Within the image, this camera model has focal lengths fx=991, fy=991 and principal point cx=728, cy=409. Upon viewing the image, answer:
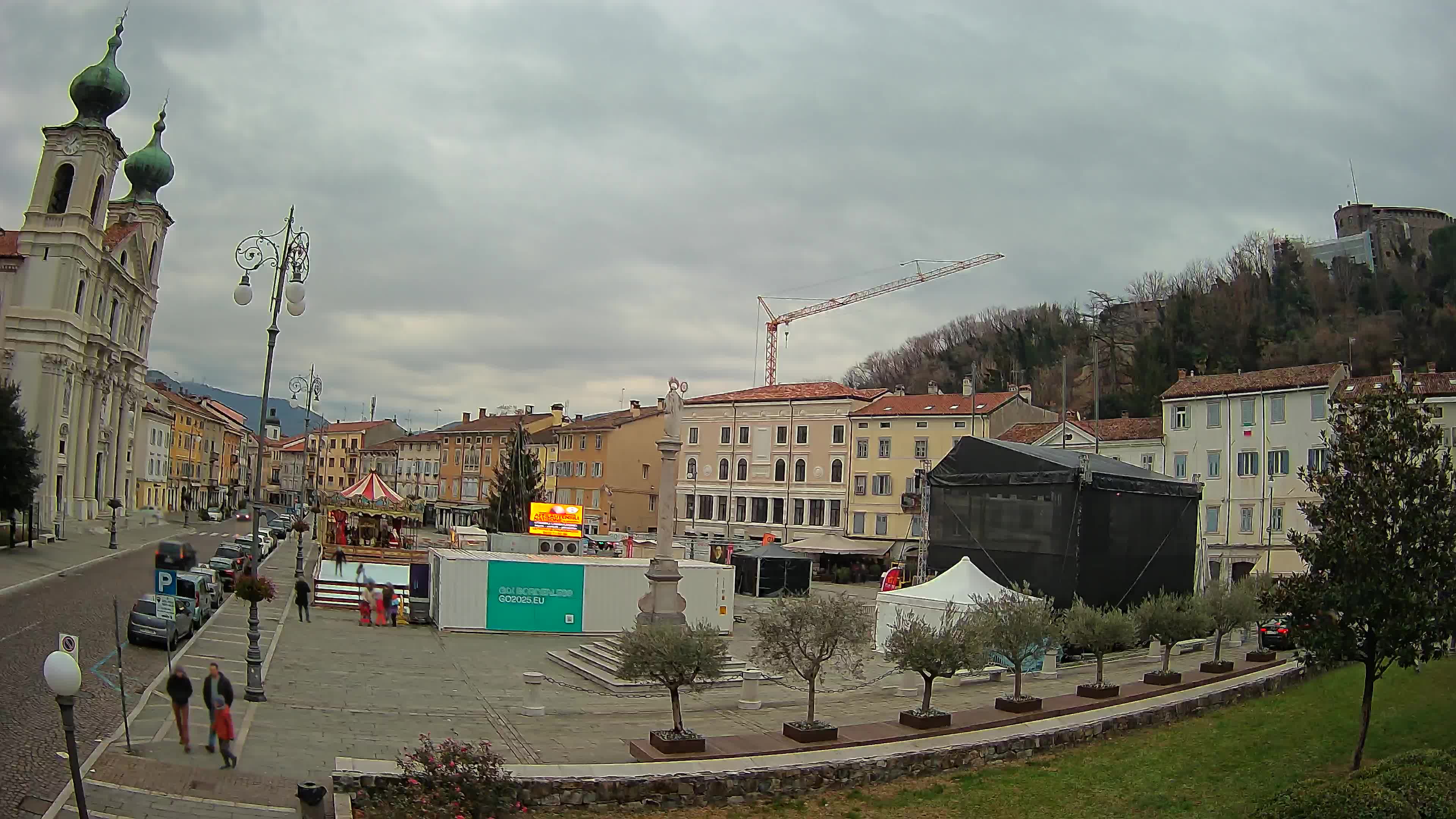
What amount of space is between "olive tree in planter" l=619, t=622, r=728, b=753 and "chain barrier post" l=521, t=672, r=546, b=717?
3779 mm

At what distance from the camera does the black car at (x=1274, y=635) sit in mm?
29219

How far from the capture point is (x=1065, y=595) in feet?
103

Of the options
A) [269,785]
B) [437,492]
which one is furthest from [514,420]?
[269,785]

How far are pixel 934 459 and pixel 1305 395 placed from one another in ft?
65.7

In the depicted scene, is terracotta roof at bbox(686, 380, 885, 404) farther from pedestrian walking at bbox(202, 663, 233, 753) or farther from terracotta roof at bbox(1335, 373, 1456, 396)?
pedestrian walking at bbox(202, 663, 233, 753)

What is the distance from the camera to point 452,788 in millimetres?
11398

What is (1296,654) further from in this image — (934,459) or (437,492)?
(437,492)

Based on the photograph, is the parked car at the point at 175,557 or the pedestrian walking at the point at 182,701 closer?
the pedestrian walking at the point at 182,701

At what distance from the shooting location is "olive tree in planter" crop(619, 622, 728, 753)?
15867 millimetres

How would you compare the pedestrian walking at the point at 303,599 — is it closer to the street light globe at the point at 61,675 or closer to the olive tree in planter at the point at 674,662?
the olive tree in planter at the point at 674,662

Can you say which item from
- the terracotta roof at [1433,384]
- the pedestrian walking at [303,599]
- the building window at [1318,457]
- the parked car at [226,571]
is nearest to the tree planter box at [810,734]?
the pedestrian walking at [303,599]

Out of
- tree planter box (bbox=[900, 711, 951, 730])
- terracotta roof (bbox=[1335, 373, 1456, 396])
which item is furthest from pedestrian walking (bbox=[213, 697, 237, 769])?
terracotta roof (bbox=[1335, 373, 1456, 396])

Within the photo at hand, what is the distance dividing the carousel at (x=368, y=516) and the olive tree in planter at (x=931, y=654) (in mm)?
33569

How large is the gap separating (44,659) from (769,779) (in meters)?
15.4
